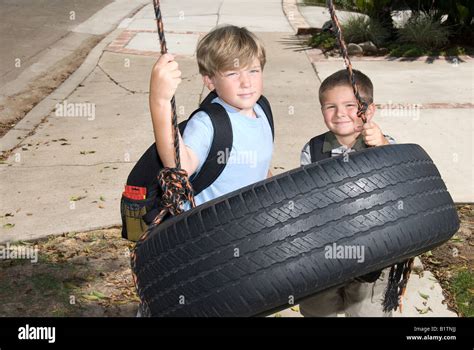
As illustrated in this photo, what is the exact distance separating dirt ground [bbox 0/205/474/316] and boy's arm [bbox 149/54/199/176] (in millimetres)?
1812

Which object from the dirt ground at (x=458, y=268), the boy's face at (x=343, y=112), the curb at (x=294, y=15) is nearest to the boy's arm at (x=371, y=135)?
the boy's face at (x=343, y=112)

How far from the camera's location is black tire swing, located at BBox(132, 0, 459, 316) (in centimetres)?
237

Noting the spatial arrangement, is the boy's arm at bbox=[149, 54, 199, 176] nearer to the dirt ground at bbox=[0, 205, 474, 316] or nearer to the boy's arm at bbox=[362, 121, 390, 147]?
the boy's arm at bbox=[362, 121, 390, 147]

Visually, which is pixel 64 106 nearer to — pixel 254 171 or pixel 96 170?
pixel 96 170

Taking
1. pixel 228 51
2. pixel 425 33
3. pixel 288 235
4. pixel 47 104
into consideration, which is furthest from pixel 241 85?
pixel 425 33

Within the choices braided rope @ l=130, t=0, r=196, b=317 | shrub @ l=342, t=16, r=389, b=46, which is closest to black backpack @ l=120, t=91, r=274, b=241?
braided rope @ l=130, t=0, r=196, b=317

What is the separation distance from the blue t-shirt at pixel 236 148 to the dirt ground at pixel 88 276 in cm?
159

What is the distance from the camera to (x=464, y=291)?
14.6ft

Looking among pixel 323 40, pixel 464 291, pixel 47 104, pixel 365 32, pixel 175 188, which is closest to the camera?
pixel 175 188

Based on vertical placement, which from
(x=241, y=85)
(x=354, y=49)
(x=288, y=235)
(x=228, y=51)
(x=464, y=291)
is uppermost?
(x=354, y=49)

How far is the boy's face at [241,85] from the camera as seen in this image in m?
2.94

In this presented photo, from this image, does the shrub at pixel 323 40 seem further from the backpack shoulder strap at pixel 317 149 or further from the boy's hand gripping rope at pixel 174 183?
the boy's hand gripping rope at pixel 174 183

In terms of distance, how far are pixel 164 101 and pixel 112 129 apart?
195 inches

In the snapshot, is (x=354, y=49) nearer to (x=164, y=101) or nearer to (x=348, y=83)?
(x=348, y=83)
